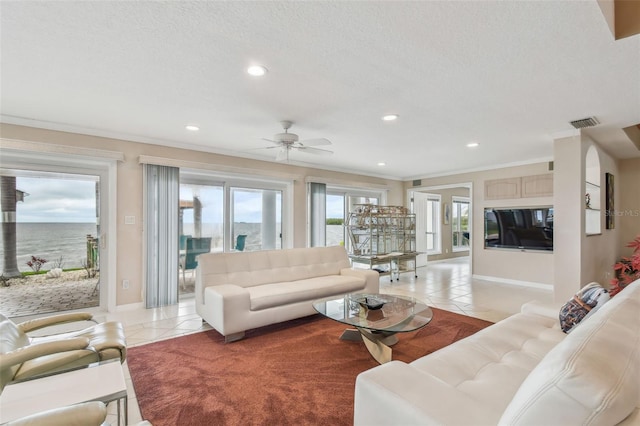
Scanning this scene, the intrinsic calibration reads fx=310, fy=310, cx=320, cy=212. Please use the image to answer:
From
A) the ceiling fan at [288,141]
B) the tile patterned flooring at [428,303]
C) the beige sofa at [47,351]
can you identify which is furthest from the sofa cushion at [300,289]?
the ceiling fan at [288,141]

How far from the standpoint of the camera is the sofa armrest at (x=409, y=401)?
110 cm

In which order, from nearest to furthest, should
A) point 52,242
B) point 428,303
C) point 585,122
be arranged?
1. point 585,122
2. point 52,242
3. point 428,303

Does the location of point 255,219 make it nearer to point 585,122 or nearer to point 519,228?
point 585,122

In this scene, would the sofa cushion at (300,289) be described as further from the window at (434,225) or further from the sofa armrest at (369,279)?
the window at (434,225)

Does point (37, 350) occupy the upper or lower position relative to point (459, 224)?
lower

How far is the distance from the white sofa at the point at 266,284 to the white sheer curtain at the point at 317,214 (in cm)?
143

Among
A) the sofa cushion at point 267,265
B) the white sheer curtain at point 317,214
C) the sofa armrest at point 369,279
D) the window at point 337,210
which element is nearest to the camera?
the sofa cushion at point 267,265

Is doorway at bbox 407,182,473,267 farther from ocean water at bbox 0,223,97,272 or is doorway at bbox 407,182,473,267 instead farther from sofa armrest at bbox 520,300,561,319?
ocean water at bbox 0,223,97,272

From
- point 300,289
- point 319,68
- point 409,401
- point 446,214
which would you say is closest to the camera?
point 409,401

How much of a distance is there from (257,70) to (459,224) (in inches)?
375

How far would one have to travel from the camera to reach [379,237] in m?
6.48

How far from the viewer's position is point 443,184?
7.45 meters

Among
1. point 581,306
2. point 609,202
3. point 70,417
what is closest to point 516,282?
point 609,202

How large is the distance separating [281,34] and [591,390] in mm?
2193
